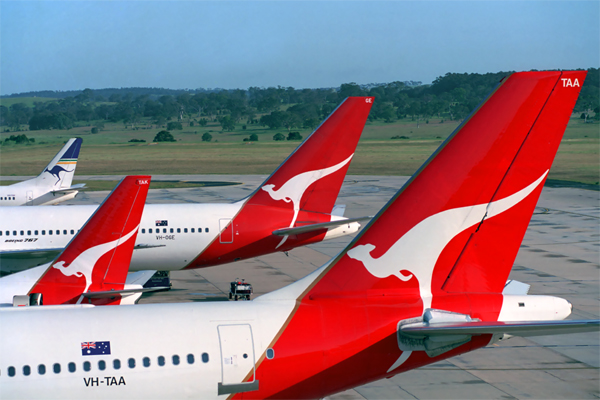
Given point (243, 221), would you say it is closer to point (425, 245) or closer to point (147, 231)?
point (147, 231)

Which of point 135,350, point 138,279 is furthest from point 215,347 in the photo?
point 138,279

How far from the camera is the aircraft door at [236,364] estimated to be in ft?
34.4

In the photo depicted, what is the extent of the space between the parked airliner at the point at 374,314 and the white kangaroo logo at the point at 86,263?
697 cm

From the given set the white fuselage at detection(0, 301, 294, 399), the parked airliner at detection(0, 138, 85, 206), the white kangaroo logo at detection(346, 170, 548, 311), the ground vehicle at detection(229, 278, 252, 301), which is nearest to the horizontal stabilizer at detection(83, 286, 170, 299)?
the white fuselage at detection(0, 301, 294, 399)

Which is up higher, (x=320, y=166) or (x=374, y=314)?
(x=320, y=166)

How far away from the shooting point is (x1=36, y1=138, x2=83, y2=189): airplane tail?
5544cm

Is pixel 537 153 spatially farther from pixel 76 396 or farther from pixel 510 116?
pixel 76 396

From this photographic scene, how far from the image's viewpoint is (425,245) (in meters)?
11.9

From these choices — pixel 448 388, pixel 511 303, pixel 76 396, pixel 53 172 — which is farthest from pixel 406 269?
pixel 53 172

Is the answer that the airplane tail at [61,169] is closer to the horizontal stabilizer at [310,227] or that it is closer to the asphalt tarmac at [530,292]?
the asphalt tarmac at [530,292]

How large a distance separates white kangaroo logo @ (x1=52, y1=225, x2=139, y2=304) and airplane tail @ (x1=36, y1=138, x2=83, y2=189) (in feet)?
132

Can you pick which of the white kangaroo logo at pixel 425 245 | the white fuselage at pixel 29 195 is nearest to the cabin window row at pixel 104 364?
the white kangaroo logo at pixel 425 245

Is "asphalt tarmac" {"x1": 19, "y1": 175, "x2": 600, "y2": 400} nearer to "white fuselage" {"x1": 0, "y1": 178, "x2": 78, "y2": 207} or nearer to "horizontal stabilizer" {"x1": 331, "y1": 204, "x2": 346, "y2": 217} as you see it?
"horizontal stabilizer" {"x1": 331, "y1": 204, "x2": 346, "y2": 217}

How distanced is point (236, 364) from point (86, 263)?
29.8ft
